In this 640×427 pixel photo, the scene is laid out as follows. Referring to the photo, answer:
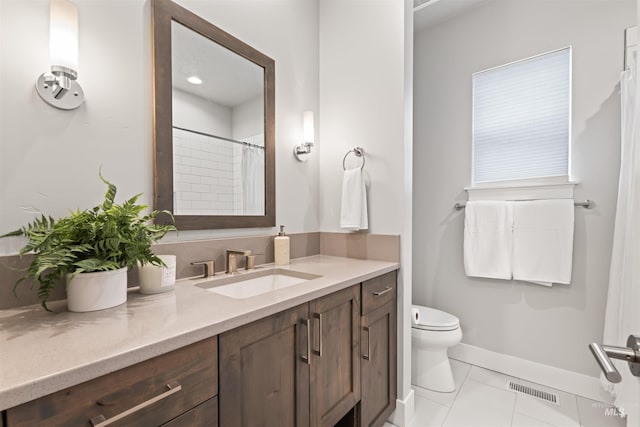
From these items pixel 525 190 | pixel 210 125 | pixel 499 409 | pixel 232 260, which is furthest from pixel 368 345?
pixel 525 190

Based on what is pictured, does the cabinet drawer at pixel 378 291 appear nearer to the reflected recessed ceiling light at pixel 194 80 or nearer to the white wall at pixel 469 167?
the white wall at pixel 469 167

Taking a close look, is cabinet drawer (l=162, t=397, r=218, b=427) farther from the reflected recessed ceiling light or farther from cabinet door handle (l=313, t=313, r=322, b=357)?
the reflected recessed ceiling light

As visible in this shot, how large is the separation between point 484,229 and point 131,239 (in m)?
2.18

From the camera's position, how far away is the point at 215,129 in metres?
1.40

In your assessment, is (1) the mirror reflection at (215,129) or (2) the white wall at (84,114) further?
(1) the mirror reflection at (215,129)

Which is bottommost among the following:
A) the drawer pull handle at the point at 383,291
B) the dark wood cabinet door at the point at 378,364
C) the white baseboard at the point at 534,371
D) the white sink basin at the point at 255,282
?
the white baseboard at the point at 534,371

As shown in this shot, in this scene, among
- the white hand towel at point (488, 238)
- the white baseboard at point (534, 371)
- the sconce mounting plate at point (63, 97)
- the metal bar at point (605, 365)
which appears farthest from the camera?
the white hand towel at point (488, 238)

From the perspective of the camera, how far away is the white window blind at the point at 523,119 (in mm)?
1920

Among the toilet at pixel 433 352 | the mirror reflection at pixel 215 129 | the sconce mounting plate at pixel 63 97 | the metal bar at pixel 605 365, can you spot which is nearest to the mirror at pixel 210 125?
the mirror reflection at pixel 215 129

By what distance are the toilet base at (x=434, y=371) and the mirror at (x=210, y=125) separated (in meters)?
1.39

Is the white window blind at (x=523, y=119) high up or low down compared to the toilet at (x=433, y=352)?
up

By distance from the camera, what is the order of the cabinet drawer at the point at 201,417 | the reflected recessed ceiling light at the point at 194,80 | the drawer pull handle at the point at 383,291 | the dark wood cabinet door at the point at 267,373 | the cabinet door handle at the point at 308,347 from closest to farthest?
the cabinet drawer at the point at 201,417 < the dark wood cabinet door at the point at 267,373 < the cabinet door handle at the point at 308,347 < the reflected recessed ceiling light at the point at 194,80 < the drawer pull handle at the point at 383,291

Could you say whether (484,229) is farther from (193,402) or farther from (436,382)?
(193,402)

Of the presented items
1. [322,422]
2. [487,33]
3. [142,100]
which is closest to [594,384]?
[322,422]
